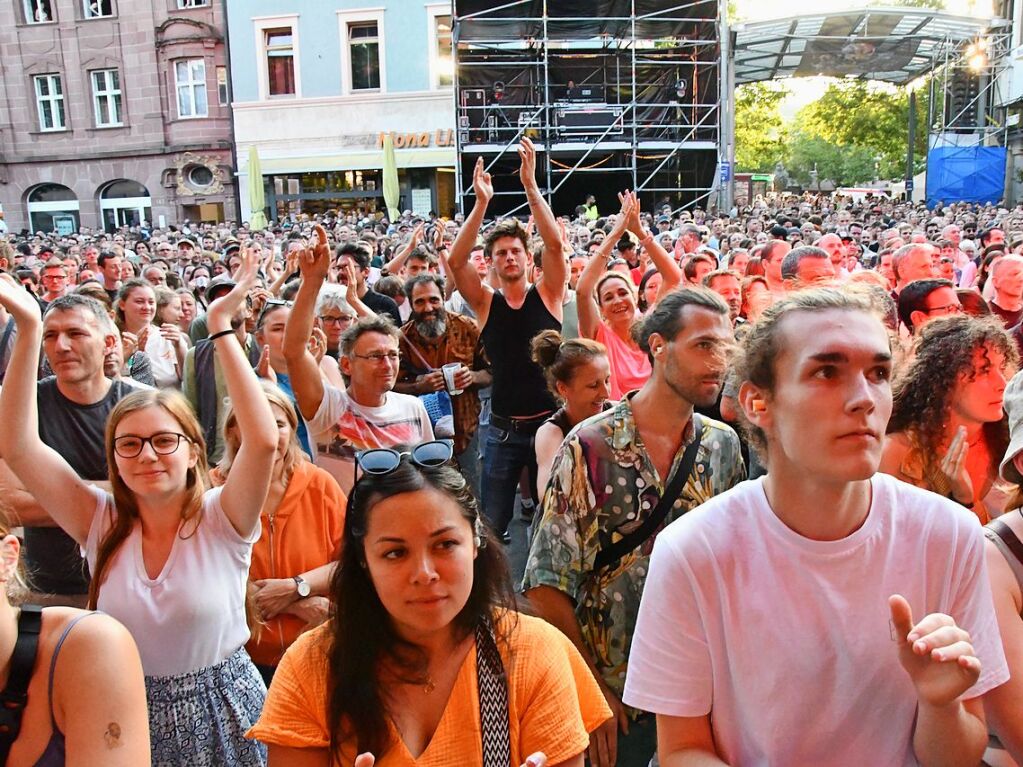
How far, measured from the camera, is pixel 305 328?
361cm

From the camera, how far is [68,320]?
331 cm

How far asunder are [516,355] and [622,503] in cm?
243

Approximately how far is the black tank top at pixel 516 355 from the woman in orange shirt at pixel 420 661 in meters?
2.68

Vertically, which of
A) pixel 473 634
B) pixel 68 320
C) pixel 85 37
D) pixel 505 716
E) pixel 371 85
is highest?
pixel 85 37

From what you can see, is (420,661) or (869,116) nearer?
(420,661)

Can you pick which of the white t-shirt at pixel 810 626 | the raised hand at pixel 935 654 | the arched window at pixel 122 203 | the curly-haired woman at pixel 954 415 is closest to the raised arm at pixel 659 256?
the curly-haired woman at pixel 954 415

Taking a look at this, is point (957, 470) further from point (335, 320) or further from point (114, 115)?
point (114, 115)

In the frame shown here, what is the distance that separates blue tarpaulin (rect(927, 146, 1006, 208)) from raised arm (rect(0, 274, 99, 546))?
25.8 metres

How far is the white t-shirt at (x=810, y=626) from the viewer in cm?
142

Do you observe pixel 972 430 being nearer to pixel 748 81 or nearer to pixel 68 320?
pixel 68 320

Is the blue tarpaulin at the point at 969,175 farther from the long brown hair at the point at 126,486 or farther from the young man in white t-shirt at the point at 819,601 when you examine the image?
the young man in white t-shirt at the point at 819,601

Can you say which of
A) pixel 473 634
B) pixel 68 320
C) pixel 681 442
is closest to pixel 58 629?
pixel 473 634

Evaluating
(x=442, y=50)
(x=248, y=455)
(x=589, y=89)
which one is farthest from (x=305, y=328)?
(x=442, y=50)

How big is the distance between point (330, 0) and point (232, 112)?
4.84 meters
